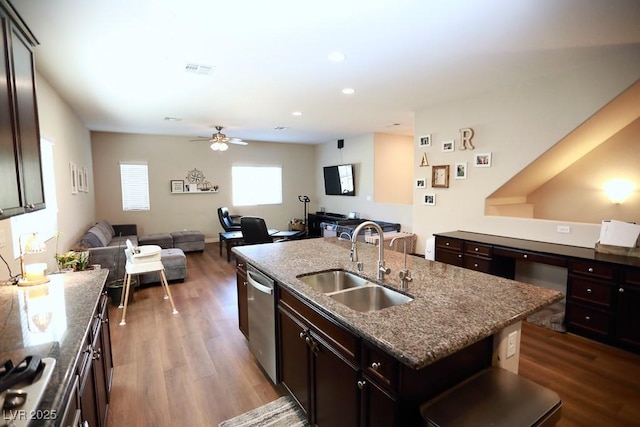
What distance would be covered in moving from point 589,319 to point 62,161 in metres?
6.20

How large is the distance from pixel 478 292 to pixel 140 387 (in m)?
2.48

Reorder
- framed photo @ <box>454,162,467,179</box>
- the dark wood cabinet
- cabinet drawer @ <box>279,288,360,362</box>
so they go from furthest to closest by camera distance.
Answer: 1. framed photo @ <box>454,162,467,179</box>
2. the dark wood cabinet
3. cabinet drawer @ <box>279,288,360,362</box>

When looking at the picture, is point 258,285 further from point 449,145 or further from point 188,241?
point 188,241

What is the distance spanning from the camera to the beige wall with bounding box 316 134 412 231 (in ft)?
21.2

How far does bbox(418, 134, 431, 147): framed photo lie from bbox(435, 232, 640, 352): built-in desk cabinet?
6.26ft

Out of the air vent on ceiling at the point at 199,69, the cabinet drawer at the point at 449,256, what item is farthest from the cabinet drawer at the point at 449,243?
the air vent on ceiling at the point at 199,69

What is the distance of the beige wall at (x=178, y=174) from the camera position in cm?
693

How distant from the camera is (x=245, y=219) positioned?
5586 millimetres

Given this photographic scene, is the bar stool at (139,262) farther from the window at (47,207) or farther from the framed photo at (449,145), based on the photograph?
the framed photo at (449,145)

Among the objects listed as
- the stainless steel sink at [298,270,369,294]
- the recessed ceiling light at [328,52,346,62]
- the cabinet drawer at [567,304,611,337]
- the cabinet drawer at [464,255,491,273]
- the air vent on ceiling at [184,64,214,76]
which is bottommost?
the cabinet drawer at [567,304,611,337]

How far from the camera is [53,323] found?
1457 millimetres

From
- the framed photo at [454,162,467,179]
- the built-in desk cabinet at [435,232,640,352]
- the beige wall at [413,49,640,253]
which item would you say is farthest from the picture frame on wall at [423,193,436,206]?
the built-in desk cabinet at [435,232,640,352]

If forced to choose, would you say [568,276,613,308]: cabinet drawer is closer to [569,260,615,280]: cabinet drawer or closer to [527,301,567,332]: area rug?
[569,260,615,280]: cabinet drawer

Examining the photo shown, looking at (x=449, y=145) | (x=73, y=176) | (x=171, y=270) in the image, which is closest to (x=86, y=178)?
(x=73, y=176)
